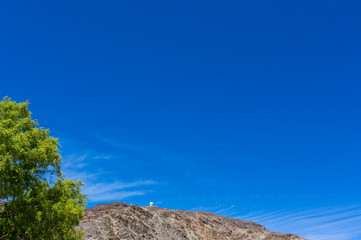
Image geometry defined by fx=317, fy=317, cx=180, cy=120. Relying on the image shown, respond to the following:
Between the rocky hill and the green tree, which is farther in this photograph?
the rocky hill

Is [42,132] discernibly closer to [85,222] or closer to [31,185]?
[31,185]

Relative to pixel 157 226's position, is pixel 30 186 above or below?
below

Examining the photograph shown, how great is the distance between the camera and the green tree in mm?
22953

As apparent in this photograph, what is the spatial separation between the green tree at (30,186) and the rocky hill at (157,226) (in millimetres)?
30577

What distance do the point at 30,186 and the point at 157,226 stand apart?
4762 centimetres

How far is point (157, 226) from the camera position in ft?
224

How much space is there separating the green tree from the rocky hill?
100 feet

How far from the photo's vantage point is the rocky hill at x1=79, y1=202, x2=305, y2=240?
2298 inches

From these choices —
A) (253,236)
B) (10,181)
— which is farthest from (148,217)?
(10,181)

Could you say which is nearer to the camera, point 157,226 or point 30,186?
point 30,186

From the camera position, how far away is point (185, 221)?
268 ft

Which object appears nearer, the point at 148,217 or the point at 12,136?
the point at 12,136

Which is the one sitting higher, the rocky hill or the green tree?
the rocky hill

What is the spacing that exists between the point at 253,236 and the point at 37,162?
7709 cm
